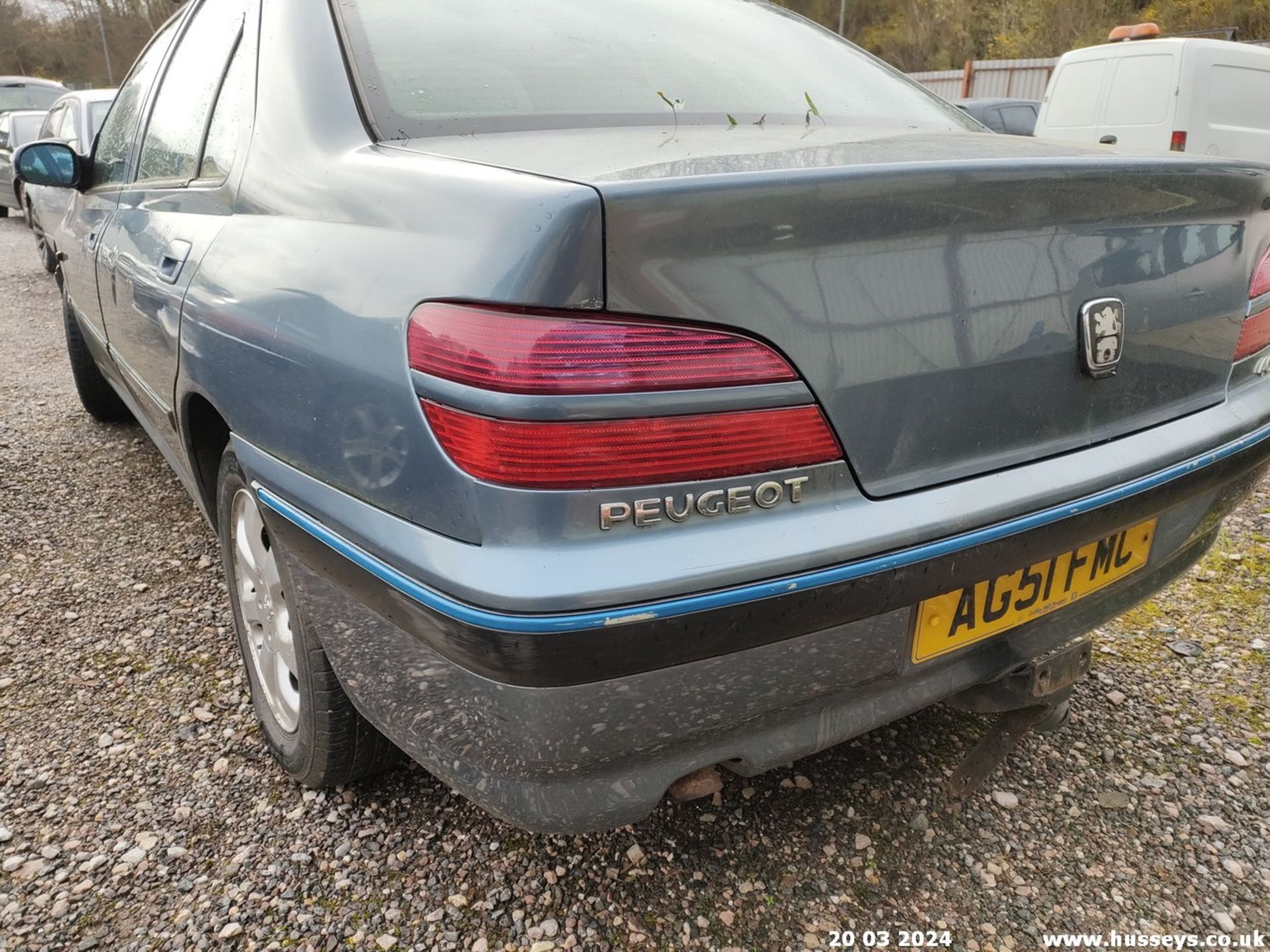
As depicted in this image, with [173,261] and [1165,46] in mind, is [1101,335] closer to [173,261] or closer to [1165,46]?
[173,261]

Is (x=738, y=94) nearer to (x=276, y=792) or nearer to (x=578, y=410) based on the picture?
(x=578, y=410)

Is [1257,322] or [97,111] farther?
[97,111]

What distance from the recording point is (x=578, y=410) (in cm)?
113

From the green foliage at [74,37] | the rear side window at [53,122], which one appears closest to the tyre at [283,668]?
the rear side window at [53,122]

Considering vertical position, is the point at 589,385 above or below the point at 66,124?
below

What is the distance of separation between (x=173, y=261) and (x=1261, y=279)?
2.19 m

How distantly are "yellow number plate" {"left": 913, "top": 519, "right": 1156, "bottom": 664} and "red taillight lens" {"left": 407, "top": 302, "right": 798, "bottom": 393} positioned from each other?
1.62 ft

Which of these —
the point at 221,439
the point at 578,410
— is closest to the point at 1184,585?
the point at 578,410

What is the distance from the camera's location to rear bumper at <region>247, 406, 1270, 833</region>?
1.17m

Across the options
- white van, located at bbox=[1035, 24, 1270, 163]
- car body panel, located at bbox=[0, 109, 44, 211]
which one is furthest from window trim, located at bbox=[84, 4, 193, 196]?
car body panel, located at bbox=[0, 109, 44, 211]

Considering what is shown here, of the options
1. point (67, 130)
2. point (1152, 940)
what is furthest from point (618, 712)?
point (67, 130)

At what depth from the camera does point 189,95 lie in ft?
7.96

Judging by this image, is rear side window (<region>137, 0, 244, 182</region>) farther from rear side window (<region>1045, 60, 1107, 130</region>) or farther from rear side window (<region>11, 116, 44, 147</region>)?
rear side window (<region>11, 116, 44, 147</region>)

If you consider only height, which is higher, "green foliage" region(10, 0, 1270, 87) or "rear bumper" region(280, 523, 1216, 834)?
"green foliage" region(10, 0, 1270, 87)
